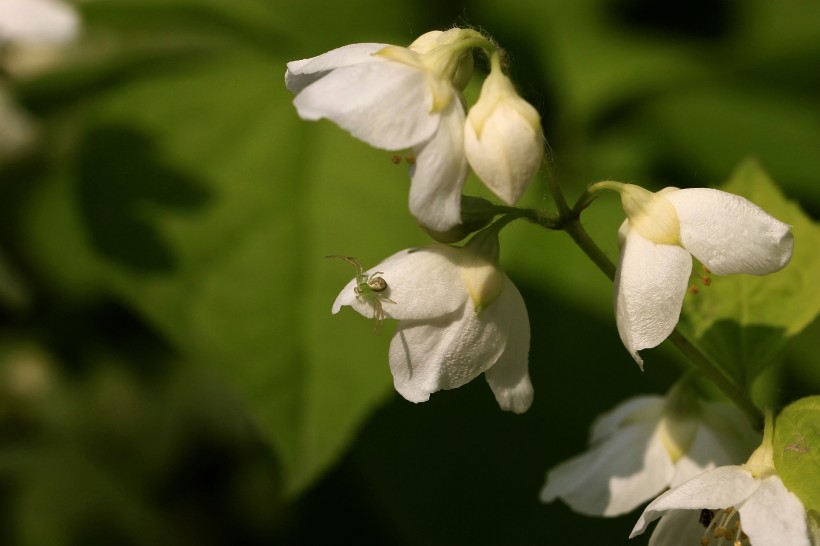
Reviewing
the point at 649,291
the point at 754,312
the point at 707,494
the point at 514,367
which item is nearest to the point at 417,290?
the point at 514,367

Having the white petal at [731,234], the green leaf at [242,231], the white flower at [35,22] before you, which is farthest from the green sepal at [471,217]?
the white flower at [35,22]

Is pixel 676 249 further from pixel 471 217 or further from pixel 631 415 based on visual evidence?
pixel 631 415

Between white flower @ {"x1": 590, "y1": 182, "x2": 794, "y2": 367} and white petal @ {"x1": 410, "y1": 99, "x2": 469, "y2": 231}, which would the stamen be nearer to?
white flower @ {"x1": 590, "y1": 182, "x2": 794, "y2": 367}

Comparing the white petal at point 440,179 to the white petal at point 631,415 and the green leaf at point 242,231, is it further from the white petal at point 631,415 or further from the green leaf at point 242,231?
the green leaf at point 242,231

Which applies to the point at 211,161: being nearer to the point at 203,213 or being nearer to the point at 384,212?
the point at 203,213

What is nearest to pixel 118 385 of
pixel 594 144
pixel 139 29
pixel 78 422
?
pixel 78 422

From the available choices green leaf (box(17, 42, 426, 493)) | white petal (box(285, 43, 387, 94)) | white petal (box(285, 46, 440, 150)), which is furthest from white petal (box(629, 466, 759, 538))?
green leaf (box(17, 42, 426, 493))
